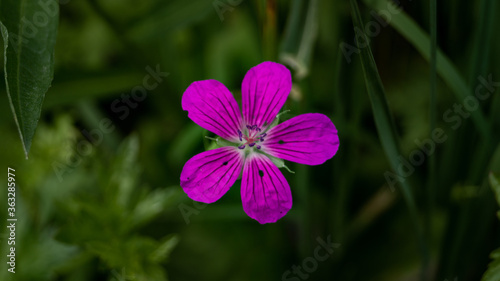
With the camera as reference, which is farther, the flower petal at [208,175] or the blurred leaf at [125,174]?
the blurred leaf at [125,174]

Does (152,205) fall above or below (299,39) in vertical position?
below

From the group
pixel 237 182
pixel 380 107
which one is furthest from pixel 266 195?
pixel 237 182

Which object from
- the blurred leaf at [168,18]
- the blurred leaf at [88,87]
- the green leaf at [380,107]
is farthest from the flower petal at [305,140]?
the blurred leaf at [88,87]

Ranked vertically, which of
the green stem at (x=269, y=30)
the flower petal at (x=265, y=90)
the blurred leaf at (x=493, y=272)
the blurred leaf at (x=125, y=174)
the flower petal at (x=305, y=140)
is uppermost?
the green stem at (x=269, y=30)

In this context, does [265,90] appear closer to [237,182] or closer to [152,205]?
[152,205]

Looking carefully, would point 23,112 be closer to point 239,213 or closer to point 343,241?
point 239,213

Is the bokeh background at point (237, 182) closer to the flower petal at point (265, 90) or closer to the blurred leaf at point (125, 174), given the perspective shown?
the blurred leaf at point (125, 174)
